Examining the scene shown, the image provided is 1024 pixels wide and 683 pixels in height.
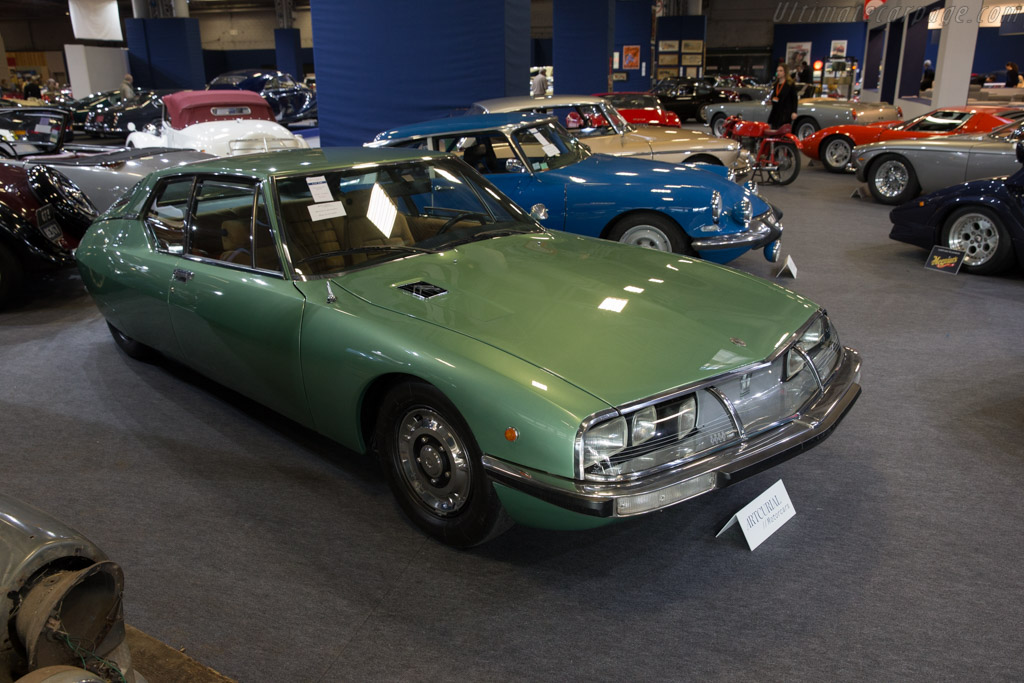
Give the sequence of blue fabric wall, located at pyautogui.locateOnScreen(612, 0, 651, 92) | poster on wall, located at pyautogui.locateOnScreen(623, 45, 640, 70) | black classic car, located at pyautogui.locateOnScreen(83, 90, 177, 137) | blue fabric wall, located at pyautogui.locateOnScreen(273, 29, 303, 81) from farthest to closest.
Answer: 1. blue fabric wall, located at pyautogui.locateOnScreen(273, 29, 303, 81)
2. poster on wall, located at pyautogui.locateOnScreen(623, 45, 640, 70)
3. blue fabric wall, located at pyautogui.locateOnScreen(612, 0, 651, 92)
4. black classic car, located at pyautogui.locateOnScreen(83, 90, 177, 137)

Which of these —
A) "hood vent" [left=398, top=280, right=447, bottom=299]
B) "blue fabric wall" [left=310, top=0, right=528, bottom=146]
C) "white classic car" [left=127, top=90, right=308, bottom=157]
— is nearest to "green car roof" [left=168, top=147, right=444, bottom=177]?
"hood vent" [left=398, top=280, right=447, bottom=299]

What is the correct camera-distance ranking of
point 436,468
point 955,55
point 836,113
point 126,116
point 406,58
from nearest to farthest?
1. point 436,468
2. point 406,58
3. point 955,55
4. point 836,113
5. point 126,116

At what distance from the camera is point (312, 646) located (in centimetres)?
237

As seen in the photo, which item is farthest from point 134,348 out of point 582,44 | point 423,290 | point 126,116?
point 582,44

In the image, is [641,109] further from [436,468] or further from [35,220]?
[436,468]

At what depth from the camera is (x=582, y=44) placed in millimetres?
16938

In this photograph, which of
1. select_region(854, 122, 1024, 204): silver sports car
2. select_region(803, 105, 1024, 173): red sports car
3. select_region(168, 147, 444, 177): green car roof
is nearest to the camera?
select_region(168, 147, 444, 177): green car roof

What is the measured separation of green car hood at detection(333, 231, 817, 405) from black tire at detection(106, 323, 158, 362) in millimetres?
2195

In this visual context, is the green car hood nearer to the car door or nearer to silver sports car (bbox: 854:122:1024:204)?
the car door

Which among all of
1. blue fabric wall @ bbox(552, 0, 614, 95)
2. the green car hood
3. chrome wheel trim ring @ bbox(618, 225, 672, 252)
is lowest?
chrome wheel trim ring @ bbox(618, 225, 672, 252)

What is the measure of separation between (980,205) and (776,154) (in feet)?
18.5

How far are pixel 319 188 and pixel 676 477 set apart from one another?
202 centimetres

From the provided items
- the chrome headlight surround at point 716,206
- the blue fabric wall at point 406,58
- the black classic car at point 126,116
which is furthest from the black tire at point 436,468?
the black classic car at point 126,116

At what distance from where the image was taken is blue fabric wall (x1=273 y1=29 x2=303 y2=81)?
3065cm
